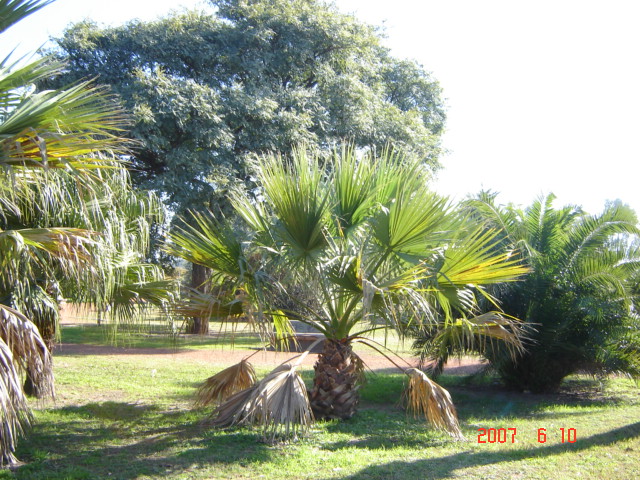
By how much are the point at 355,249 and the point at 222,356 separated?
10.6 m

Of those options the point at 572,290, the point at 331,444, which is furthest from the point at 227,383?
the point at 572,290

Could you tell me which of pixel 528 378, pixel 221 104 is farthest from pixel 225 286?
pixel 221 104

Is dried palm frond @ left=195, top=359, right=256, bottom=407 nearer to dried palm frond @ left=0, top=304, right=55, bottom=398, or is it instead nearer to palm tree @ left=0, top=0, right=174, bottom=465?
palm tree @ left=0, top=0, right=174, bottom=465

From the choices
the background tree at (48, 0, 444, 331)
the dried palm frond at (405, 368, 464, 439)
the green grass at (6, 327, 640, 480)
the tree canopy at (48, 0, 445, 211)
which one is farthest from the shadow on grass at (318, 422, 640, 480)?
the tree canopy at (48, 0, 445, 211)

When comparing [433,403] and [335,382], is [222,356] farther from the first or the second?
[433,403]

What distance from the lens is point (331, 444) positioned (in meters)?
6.52

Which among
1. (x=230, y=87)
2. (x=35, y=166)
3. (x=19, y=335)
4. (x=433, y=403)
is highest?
(x=230, y=87)

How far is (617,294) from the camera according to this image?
375 inches

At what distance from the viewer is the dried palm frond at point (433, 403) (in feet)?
20.5

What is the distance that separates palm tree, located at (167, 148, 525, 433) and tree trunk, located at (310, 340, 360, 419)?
52 cm

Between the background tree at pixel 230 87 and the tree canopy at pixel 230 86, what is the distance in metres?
0.03

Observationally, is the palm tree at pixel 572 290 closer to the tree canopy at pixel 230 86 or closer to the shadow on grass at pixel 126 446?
the shadow on grass at pixel 126 446
